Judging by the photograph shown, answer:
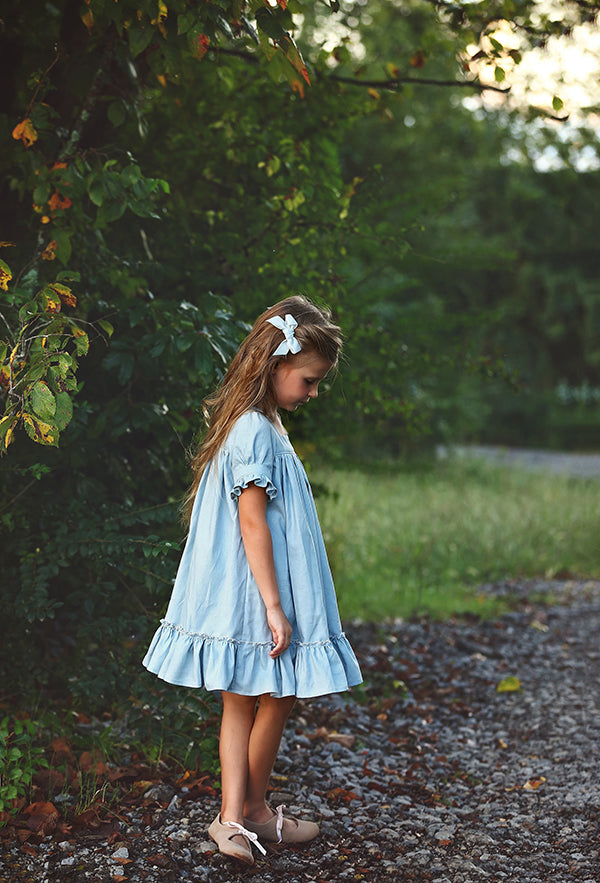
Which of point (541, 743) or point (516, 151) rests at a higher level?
point (516, 151)

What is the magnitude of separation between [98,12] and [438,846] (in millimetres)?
2745

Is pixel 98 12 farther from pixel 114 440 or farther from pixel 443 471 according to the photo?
pixel 443 471

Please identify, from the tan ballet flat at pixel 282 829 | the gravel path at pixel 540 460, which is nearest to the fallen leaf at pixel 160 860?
the tan ballet flat at pixel 282 829

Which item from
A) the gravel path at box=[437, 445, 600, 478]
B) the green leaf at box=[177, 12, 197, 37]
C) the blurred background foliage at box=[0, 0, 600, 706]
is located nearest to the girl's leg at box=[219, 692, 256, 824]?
the blurred background foliage at box=[0, 0, 600, 706]

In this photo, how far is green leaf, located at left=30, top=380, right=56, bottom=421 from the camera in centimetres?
212

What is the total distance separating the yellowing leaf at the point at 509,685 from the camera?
176 inches

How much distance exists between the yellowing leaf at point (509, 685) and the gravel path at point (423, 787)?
4cm

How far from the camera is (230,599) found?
247 cm

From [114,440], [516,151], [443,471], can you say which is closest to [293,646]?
[114,440]

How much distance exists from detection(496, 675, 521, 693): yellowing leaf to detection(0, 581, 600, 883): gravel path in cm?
4

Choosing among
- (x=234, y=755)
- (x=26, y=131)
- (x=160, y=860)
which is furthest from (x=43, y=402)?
(x=160, y=860)

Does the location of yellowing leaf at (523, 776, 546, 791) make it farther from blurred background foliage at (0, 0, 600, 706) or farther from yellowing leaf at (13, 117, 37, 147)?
yellowing leaf at (13, 117, 37, 147)

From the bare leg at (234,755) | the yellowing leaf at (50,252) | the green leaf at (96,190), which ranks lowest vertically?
the bare leg at (234,755)

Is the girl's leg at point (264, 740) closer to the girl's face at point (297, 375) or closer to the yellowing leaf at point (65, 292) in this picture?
the girl's face at point (297, 375)
